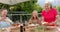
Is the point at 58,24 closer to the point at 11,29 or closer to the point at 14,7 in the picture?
the point at 11,29

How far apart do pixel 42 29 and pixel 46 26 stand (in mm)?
92

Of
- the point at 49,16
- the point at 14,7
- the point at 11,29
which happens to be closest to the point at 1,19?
the point at 11,29

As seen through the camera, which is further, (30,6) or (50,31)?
(30,6)

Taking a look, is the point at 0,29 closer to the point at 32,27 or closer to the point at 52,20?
the point at 32,27

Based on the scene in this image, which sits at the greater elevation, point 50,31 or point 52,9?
point 52,9

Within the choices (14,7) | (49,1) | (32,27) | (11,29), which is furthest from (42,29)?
(14,7)

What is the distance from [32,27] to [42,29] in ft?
0.71

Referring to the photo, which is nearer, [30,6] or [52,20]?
[52,20]

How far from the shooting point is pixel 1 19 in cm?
338

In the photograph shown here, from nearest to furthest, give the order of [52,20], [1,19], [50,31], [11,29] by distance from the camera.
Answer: [50,31]
[11,29]
[52,20]
[1,19]

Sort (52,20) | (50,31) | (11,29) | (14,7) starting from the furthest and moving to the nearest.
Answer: (14,7)
(52,20)
(11,29)
(50,31)

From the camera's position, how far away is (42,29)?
104 inches

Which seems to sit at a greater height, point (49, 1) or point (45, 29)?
point (49, 1)

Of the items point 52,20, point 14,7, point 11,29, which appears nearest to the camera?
point 11,29
